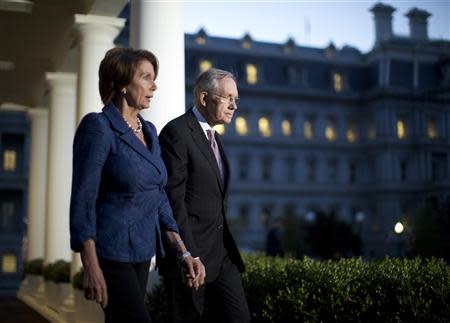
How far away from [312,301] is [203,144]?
1.44 metres

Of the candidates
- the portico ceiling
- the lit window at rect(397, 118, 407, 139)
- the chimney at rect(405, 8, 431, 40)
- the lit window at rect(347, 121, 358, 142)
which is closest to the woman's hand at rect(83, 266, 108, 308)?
the portico ceiling

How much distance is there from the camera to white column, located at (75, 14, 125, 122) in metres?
10.2

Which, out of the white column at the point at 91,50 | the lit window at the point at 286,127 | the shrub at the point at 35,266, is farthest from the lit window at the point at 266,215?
the white column at the point at 91,50

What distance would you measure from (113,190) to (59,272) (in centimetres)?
930

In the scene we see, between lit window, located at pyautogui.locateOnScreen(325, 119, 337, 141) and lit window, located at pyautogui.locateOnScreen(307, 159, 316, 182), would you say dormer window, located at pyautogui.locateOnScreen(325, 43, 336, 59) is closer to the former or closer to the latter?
lit window, located at pyautogui.locateOnScreen(325, 119, 337, 141)

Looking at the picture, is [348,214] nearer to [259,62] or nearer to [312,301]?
[259,62]

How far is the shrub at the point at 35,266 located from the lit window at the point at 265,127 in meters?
45.5

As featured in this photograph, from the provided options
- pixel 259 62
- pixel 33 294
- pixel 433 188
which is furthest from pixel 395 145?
pixel 33 294

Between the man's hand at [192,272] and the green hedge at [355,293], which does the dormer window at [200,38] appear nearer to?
the green hedge at [355,293]

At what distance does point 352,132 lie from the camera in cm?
6569

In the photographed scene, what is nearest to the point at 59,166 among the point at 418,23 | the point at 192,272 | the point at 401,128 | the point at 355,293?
the point at 355,293

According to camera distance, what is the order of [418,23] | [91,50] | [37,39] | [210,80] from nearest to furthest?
[210,80], [91,50], [37,39], [418,23]

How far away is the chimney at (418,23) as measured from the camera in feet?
219

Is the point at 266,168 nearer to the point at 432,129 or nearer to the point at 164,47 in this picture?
the point at 432,129
